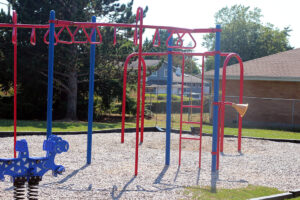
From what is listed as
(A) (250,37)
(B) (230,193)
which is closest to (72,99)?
(B) (230,193)

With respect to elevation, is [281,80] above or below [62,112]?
above

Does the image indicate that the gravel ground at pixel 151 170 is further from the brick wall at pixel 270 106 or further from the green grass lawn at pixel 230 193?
the brick wall at pixel 270 106

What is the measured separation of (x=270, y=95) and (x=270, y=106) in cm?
64

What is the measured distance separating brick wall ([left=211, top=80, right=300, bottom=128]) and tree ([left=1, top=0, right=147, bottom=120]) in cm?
631

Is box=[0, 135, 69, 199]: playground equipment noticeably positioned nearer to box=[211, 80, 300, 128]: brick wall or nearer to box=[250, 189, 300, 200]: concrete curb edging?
box=[250, 189, 300, 200]: concrete curb edging

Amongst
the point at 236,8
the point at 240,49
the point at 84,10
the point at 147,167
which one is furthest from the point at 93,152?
the point at 236,8

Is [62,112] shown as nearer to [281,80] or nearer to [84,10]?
[84,10]

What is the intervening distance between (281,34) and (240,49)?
6306 mm

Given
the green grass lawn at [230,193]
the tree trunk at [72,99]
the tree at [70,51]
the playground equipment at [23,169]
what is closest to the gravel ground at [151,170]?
the green grass lawn at [230,193]

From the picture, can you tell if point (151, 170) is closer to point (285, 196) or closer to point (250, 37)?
point (285, 196)

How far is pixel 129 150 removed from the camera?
33.9ft

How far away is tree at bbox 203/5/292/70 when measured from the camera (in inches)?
2096

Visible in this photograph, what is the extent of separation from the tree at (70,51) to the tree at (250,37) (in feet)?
111

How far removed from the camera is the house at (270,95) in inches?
790
